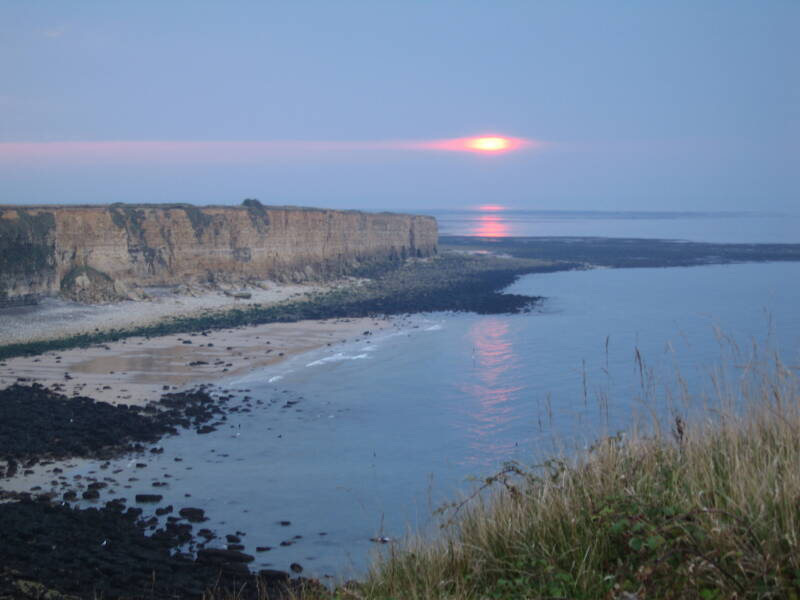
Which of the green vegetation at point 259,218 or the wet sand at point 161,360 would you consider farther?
the green vegetation at point 259,218

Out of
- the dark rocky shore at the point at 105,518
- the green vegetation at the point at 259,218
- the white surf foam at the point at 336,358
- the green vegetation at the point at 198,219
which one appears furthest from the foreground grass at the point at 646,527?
the green vegetation at the point at 259,218

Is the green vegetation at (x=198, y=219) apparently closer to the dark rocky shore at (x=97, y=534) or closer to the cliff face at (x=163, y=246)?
the cliff face at (x=163, y=246)

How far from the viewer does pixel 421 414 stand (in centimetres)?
1912

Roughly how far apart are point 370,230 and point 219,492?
45.4m

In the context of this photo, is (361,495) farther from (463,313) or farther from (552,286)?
(552,286)

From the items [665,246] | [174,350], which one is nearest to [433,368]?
[174,350]

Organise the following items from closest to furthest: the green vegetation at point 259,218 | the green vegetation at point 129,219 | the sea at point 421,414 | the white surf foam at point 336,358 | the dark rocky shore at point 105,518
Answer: the dark rocky shore at point 105,518, the sea at point 421,414, the white surf foam at point 336,358, the green vegetation at point 129,219, the green vegetation at point 259,218

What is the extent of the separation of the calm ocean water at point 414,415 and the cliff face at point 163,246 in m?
12.6

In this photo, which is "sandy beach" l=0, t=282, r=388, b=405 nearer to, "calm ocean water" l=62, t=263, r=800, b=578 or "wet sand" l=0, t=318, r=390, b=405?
"wet sand" l=0, t=318, r=390, b=405

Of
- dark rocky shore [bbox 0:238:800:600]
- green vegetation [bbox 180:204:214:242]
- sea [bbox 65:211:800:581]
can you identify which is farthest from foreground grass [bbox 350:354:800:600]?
green vegetation [bbox 180:204:214:242]

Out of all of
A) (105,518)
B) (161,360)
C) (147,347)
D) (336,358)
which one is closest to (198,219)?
(147,347)

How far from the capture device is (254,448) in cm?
1569

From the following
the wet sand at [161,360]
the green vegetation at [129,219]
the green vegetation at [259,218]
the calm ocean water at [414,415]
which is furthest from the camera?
the green vegetation at [259,218]

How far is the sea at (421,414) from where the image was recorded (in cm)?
1045
